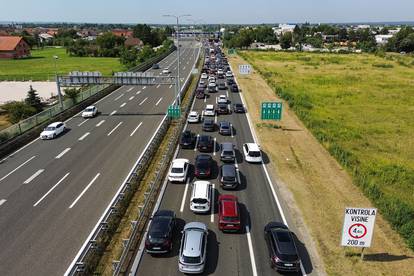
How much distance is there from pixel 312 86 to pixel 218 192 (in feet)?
194

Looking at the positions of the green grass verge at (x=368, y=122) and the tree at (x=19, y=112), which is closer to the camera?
the green grass verge at (x=368, y=122)

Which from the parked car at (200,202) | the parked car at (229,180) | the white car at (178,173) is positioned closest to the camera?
the parked car at (200,202)

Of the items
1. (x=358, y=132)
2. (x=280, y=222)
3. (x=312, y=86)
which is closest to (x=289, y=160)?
(x=280, y=222)

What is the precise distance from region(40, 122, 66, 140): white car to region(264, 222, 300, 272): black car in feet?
102

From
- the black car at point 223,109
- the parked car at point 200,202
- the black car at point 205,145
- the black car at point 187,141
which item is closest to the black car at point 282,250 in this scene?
the parked car at point 200,202

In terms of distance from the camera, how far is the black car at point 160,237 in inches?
810

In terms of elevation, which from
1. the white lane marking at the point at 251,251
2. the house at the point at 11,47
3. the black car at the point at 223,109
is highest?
the house at the point at 11,47

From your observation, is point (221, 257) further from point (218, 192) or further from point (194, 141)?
point (194, 141)

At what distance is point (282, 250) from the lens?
19812 mm

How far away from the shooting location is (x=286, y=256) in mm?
19484

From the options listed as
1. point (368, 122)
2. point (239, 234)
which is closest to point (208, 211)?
point (239, 234)

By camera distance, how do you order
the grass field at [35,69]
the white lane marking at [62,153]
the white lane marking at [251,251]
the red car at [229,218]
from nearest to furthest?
the white lane marking at [251,251] → the red car at [229,218] → the white lane marking at [62,153] → the grass field at [35,69]

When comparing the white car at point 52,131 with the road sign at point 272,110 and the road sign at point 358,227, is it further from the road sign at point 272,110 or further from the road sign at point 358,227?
the road sign at point 358,227

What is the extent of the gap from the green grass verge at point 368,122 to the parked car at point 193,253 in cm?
1390
